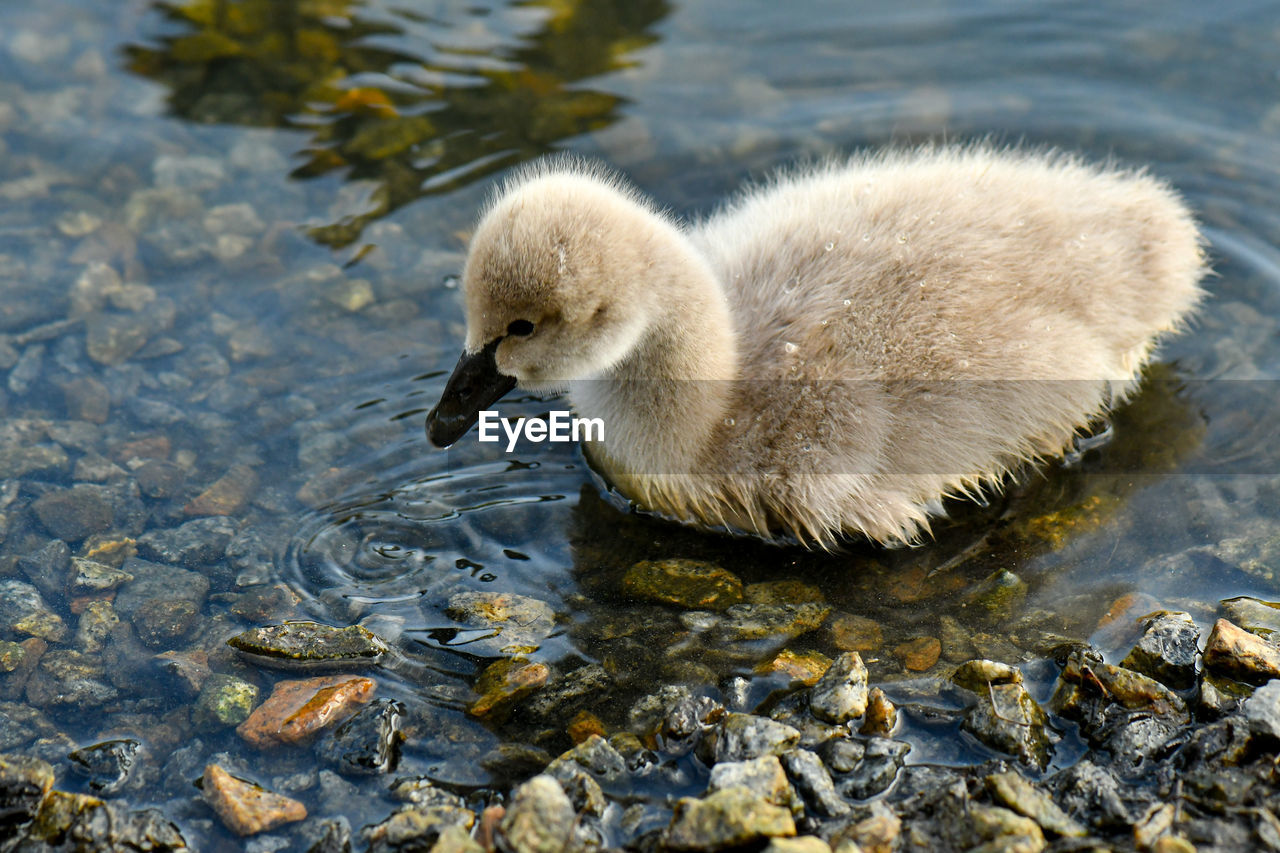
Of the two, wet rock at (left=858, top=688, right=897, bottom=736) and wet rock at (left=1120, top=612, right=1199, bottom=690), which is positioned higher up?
wet rock at (left=1120, top=612, right=1199, bottom=690)

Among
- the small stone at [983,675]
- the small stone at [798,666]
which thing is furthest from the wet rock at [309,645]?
the small stone at [983,675]

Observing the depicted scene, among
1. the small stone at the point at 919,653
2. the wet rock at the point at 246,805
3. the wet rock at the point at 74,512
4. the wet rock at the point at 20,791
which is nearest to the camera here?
the wet rock at the point at 20,791

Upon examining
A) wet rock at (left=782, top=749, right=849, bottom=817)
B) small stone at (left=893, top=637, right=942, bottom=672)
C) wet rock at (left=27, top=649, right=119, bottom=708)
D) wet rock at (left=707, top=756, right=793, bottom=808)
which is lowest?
wet rock at (left=27, top=649, right=119, bottom=708)

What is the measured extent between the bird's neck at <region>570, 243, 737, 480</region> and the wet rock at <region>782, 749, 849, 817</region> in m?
1.48

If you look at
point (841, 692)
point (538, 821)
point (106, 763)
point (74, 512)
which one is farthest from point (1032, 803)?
point (74, 512)

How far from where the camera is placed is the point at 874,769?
3494mm

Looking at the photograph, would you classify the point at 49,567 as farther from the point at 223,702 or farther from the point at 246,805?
the point at 246,805

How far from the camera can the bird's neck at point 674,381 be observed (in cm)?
438

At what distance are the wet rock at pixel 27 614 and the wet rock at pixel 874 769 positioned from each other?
283 centimetres

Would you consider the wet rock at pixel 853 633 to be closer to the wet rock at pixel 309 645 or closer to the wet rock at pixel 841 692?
the wet rock at pixel 841 692

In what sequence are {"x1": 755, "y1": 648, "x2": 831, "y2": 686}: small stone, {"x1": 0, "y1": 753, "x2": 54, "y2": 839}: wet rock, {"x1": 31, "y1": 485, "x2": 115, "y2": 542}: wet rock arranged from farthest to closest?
{"x1": 31, "y1": 485, "x2": 115, "y2": 542}: wet rock
{"x1": 755, "y1": 648, "x2": 831, "y2": 686}: small stone
{"x1": 0, "y1": 753, "x2": 54, "y2": 839}: wet rock

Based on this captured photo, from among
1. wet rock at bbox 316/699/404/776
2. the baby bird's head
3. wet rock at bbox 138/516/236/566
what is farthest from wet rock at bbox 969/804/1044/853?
wet rock at bbox 138/516/236/566

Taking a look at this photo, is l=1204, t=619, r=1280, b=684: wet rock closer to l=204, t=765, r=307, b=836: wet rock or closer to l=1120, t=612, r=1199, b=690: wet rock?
l=1120, t=612, r=1199, b=690: wet rock

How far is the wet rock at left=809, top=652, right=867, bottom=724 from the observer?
369 centimetres
